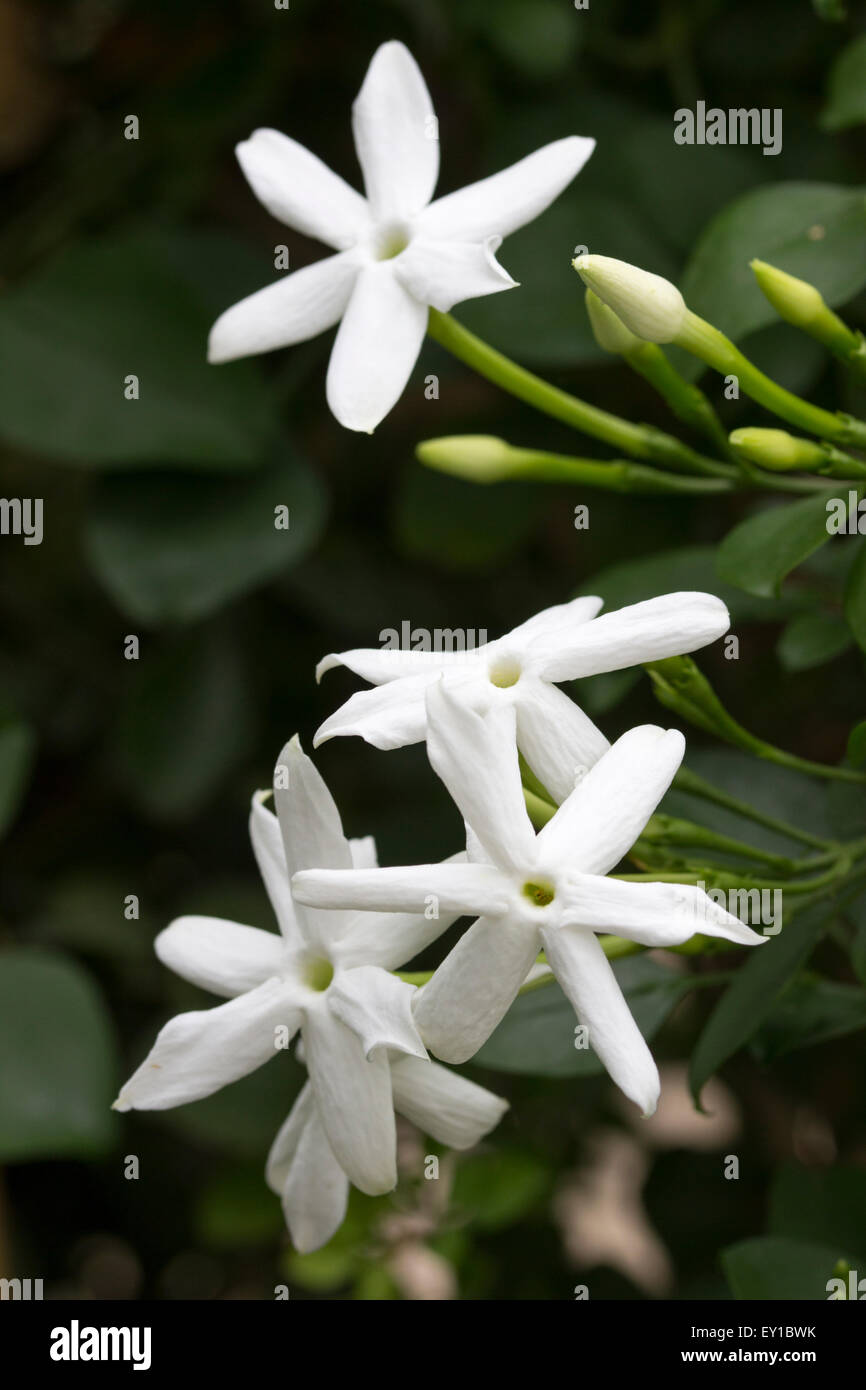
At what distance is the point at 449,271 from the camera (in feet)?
1.63

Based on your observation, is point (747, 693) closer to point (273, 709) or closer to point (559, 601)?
point (559, 601)

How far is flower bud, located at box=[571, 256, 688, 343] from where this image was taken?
0.45 meters

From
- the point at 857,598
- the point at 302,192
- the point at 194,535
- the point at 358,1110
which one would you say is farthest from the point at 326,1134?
the point at 194,535

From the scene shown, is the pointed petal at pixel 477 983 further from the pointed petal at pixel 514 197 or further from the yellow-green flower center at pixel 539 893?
the pointed petal at pixel 514 197

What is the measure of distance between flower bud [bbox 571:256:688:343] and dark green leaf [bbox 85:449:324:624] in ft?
1.28

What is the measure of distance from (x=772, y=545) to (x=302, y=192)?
253 millimetres

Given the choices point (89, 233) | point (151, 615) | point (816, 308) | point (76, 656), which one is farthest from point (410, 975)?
point (89, 233)

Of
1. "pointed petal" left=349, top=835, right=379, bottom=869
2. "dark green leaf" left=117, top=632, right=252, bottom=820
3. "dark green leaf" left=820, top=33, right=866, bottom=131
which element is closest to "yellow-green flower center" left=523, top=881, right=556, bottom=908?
"pointed petal" left=349, top=835, right=379, bottom=869

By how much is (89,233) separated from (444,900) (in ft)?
2.84

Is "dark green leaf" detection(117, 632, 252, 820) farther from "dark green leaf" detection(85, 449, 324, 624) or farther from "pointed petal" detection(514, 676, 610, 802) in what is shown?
"pointed petal" detection(514, 676, 610, 802)

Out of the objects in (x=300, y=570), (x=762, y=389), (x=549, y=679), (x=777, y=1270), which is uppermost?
(x=300, y=570)

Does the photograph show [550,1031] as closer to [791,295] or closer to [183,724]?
[791,295]

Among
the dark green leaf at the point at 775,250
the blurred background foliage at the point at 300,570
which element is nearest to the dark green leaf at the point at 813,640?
the blurred background foliage at the point at 300,570

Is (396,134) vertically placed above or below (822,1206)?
above
